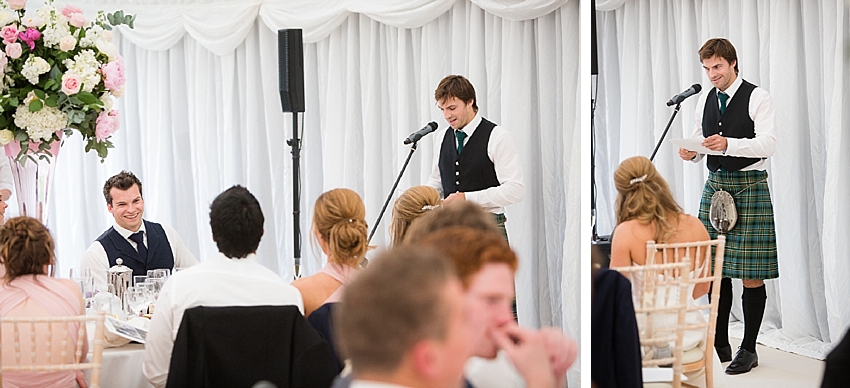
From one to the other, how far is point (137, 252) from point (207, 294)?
36.9 inches

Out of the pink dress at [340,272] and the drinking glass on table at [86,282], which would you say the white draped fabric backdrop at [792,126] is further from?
the drinking glass on table at [86,282]

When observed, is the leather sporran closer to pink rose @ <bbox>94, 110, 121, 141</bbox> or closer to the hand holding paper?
the hand holding paper

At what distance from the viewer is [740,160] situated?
174 centimetres

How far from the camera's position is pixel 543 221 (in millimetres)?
3287

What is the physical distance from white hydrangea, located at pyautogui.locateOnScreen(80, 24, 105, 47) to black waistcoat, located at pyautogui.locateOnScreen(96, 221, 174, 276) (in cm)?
67

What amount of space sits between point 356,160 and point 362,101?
0.84 ft

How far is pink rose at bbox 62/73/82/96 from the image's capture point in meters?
2.31

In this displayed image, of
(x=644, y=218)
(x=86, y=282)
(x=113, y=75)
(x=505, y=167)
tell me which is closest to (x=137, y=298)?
(x=86, y=282)

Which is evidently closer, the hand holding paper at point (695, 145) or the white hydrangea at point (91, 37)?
the hand holding paper at point (695, 145)

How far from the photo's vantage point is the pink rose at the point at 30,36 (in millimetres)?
2324

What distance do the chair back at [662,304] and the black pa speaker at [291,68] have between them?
1310 millimetres

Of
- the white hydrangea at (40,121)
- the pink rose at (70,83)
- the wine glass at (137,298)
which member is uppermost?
the pink rose at (70,83)

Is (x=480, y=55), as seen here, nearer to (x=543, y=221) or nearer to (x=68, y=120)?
(x=543, y=221)

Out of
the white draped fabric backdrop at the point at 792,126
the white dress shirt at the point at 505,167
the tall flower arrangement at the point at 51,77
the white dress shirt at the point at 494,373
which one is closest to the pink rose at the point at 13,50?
the tall flower arrangement at the point at 51,77
